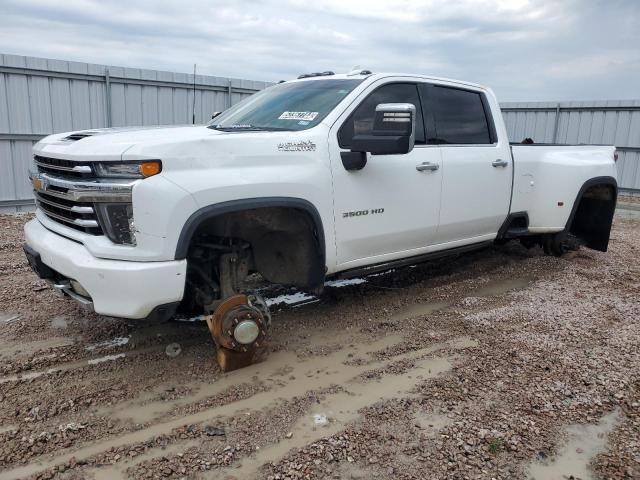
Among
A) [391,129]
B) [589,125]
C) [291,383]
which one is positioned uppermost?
[589,125]

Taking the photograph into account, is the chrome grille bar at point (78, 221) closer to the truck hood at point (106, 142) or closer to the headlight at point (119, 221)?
the headlight at point (119, 221)

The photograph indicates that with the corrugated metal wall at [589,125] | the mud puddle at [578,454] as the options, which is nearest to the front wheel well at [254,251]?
the mud puddle at [578,454]

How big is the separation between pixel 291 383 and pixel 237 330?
0.50 metres

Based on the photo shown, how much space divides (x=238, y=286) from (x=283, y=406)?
1.03 meters

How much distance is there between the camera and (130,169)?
3.08 m

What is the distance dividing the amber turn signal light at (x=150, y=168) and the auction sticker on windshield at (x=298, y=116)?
1.40 meters

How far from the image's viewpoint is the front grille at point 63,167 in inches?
126

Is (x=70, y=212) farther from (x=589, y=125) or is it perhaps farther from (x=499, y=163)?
(x=589, y=125)

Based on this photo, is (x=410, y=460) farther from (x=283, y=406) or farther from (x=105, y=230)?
(x=105, y=230)

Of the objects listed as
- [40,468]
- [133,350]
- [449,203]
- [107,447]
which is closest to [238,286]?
[133,350]

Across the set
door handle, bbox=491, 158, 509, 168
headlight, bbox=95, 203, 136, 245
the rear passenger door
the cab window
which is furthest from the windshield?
door handle, bbox=491, 158, 509, 168

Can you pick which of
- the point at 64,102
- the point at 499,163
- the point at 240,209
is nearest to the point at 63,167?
the point at 240,209

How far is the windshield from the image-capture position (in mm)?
4109

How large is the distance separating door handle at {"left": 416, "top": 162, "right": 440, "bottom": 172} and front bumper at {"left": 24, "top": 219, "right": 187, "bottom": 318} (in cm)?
229
